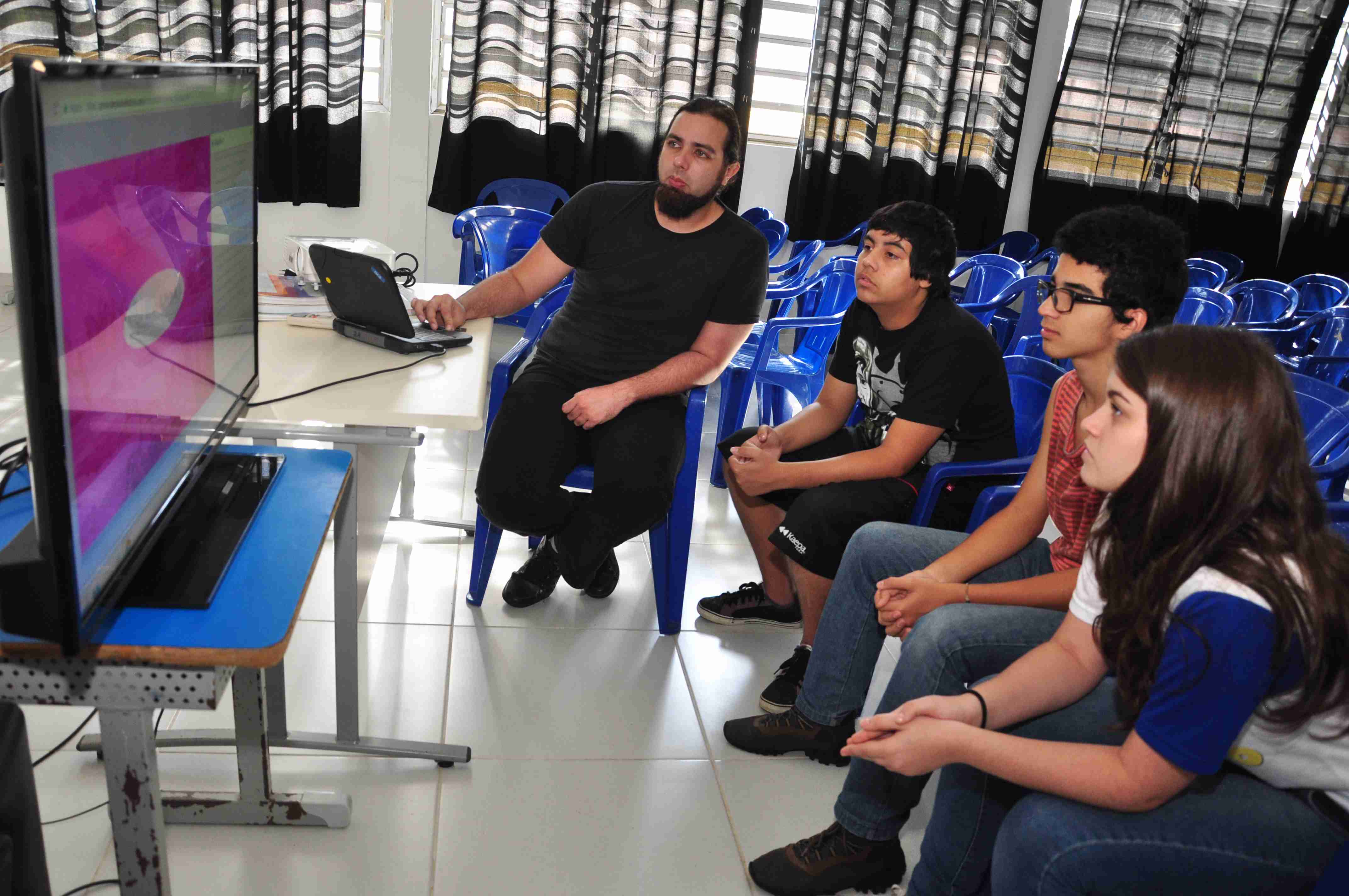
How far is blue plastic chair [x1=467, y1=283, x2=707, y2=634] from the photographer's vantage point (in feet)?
7.68

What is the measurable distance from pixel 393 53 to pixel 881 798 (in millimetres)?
4395

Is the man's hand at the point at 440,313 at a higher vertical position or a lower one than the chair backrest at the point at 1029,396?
higher

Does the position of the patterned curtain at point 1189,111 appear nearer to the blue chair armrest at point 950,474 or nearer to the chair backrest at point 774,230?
the chair backrest at point 774,230

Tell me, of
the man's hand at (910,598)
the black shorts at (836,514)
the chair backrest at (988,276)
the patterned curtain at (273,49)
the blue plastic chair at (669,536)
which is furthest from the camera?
the patterned curtain at (273,49)

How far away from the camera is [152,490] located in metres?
1.09

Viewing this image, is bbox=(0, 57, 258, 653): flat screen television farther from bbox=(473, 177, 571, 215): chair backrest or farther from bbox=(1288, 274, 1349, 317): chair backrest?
bbox=(1288, 274, 1349, 317): chair backrest

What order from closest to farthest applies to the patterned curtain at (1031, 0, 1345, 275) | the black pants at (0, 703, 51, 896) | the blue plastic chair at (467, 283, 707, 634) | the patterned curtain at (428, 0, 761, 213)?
the black pants at (0, 703, 51, 896) < the blue plastic chair at (467, 283, 707, 634) < the patterned curtain at (428, 0, 761, 213) < the patterned curtain at (1031, 0, 1345, 275)

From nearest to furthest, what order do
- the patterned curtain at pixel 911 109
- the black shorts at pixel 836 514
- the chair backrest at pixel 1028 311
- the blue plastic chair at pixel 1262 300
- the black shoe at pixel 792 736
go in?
the black shoe at pixel 792 736, the black shorts at pixel 836 514, the chair backrest at pixel 1028 311, the blue plastic chair at pixel 1262 300, the patterned curtain at pixel 911 109

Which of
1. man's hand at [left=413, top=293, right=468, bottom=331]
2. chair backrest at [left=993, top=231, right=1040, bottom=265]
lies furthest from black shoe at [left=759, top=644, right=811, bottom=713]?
chair backrest at [left=993, top=231, right=1040, bottom=265]

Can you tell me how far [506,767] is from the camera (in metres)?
1.84

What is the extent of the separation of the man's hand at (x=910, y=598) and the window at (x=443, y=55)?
3911 mm

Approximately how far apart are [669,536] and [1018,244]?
405 cm

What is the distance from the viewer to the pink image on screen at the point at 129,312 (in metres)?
0.86

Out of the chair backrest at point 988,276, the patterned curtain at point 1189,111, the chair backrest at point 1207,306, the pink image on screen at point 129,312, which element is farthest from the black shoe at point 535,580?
the patterned curtain at point 1189,111
